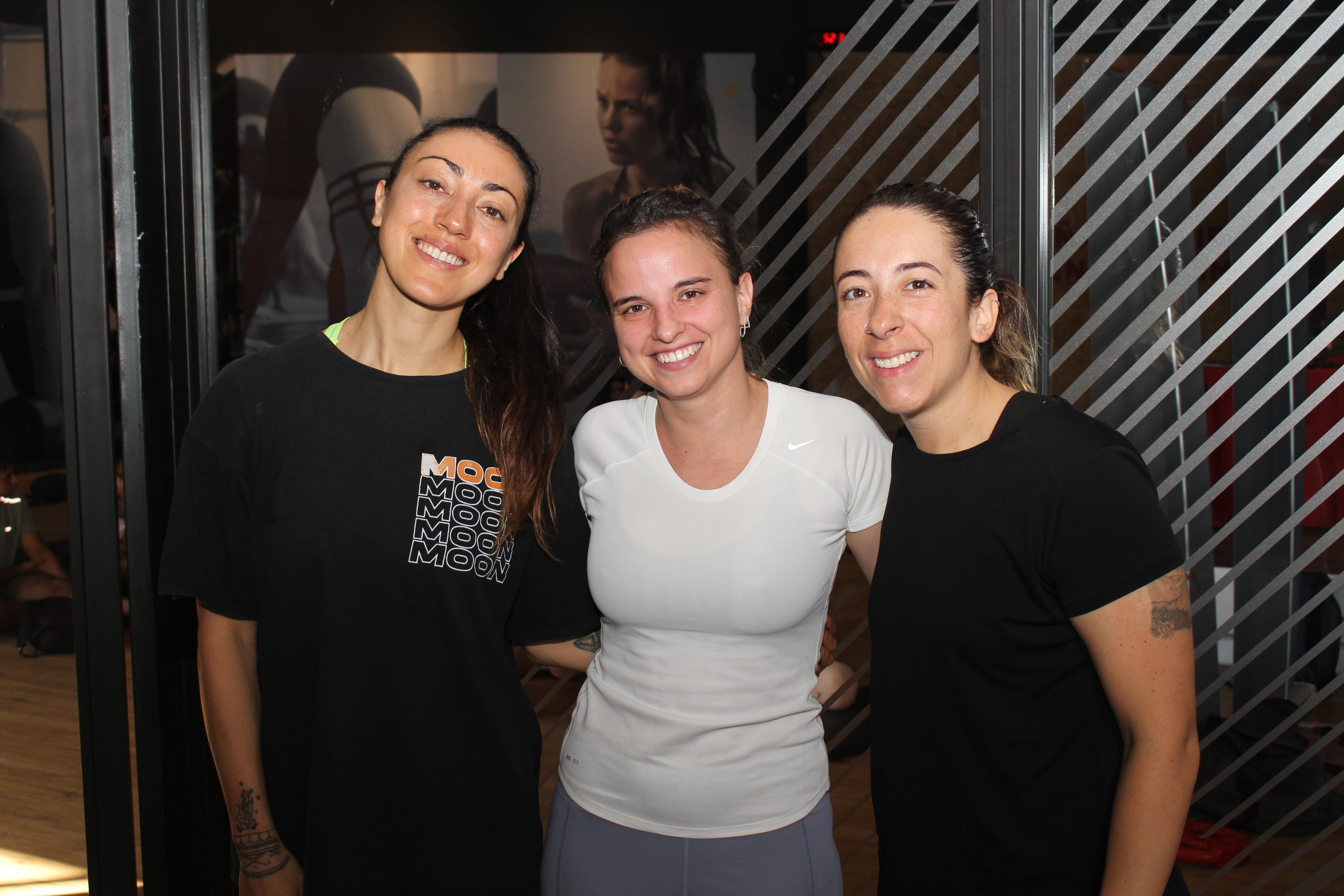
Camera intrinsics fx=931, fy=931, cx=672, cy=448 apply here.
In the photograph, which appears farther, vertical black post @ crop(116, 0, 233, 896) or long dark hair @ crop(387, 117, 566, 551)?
vertical black post @ crop(116, 0, 233, 896)

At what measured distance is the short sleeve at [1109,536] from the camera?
1127 millimetres

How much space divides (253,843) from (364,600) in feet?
1.40

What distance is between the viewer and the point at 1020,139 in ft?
5.39

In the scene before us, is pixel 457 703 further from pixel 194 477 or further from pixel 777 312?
pixel 777 312

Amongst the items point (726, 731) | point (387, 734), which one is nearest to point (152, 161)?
point (387, 734)

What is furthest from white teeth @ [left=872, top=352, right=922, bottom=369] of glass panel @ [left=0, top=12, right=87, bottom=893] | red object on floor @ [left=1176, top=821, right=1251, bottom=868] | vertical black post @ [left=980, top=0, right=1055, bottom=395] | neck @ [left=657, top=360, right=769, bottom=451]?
red object on floor @ [left=1176, top=821, right=1251, bottom=868]

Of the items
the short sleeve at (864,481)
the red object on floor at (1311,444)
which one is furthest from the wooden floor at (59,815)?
the red object on floor at (1311,444)

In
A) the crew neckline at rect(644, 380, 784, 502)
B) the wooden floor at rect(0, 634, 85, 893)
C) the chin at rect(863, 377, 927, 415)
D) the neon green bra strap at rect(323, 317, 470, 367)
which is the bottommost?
the wooden floor at rect(0, 634, 85, 893)

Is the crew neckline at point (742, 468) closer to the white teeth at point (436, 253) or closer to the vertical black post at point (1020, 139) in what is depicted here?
the white teeth at point (436, 253)

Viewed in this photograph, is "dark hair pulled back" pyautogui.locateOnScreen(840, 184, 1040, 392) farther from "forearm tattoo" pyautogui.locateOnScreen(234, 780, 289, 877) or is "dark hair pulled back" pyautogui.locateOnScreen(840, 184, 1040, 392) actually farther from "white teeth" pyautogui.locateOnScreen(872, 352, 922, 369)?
"forearm tattoo" pyautogui.locateOnScreen(234, 780, 289, 877)

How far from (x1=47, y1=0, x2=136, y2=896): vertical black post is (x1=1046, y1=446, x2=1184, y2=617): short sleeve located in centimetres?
170

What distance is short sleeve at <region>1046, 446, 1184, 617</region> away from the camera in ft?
3.70

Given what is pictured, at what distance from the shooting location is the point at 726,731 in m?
1.34

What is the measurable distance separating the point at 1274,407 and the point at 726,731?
101 inches
